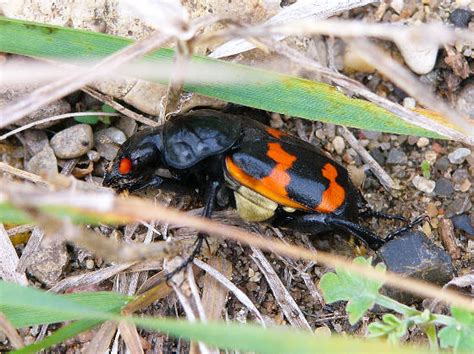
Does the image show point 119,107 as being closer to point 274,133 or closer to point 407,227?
point 274,133

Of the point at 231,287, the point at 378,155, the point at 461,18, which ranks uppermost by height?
the point at 461,18

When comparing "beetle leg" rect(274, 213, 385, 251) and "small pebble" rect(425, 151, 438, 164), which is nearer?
"beetle leg" rect(274, 213, 385, 251)

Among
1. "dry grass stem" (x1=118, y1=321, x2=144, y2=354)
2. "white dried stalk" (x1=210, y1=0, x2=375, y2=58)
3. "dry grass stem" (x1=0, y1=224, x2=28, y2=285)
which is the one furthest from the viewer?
"white dried stalk" (x1=210, y1=0, x2=375, y2=58)

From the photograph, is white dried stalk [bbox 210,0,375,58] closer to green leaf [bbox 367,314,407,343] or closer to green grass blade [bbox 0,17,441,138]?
green grass blade [bbox 0,17,441,138]

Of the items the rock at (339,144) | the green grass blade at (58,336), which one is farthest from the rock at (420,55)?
the green grass blade at (58,336)

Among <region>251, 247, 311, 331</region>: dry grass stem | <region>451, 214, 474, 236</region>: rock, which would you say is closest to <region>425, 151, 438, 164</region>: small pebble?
<region>451, 214, 474, 236</region>: rock

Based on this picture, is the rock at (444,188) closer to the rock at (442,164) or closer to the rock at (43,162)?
the rock at (442,164)

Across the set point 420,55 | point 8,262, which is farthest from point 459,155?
point 8,262
